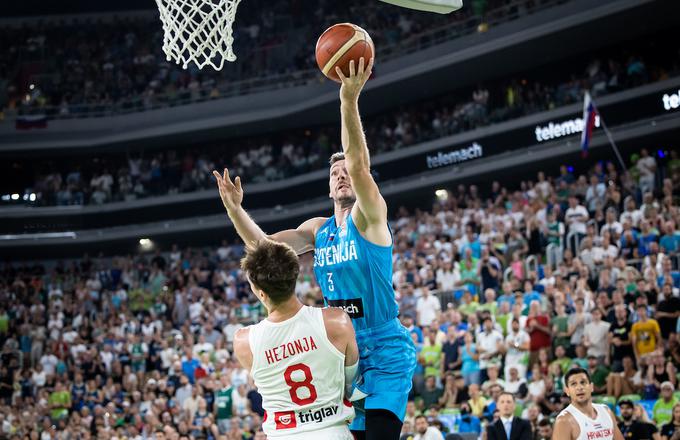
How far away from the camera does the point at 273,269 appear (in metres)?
4.56

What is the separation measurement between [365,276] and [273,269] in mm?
1089

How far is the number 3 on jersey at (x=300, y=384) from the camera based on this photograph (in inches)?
182

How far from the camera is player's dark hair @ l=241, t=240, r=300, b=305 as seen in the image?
180 inches

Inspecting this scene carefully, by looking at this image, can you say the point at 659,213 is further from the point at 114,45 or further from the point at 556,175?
the point at 114,45

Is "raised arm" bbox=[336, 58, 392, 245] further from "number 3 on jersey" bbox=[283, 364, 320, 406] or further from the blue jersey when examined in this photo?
"number 3 on jersey" bbox=[283, 364, 320, 406]

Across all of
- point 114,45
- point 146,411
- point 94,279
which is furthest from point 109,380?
point 114,45

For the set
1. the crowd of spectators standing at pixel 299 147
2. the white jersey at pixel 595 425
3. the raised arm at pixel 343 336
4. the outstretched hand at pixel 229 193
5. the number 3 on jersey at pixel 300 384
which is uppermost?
the crowd of spectators standing at pixel 299 147

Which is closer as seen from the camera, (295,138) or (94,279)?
(94,279)

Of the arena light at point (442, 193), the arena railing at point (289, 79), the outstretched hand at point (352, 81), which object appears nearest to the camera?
the outstretched hand at point (352, 81)

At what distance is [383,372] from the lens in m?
5.38

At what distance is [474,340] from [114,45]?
998 inches

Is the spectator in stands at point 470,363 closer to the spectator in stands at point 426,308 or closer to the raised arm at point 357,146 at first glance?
the spectator in stands at point 426,308

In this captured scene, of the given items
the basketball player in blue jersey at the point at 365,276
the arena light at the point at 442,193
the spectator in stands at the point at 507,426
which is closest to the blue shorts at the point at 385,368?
the basketball player in blue jersey at the point at 365,276

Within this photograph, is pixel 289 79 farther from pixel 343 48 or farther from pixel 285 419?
pixel 285 419
